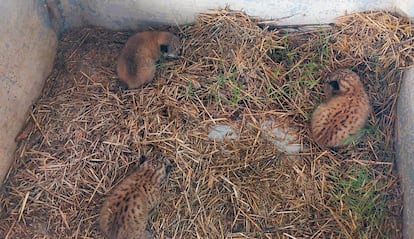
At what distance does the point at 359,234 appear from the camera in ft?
11.7

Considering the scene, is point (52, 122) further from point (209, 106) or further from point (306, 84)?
point (306, 84)

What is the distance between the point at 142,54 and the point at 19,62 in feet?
3.05

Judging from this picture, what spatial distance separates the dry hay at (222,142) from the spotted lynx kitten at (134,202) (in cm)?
13

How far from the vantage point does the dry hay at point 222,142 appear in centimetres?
360

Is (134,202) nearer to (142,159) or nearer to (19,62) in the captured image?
(142,159)

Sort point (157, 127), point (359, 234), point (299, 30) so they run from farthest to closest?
point (299, 30)
point (157, 127)
point (359, 234)

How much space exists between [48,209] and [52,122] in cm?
69

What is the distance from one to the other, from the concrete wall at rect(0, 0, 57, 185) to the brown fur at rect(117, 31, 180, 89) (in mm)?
670

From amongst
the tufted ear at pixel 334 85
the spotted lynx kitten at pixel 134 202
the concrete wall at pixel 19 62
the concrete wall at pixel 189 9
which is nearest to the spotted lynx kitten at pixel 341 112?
the tufted ear at pixel 334 85

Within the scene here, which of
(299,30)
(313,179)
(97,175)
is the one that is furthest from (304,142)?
(97,175)

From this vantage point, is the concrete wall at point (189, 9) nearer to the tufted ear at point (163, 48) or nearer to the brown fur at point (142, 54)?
the brown fur at point (142, 54)

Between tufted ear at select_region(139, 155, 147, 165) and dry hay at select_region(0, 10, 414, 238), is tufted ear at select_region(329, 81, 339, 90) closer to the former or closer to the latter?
dry hay at select_region(0, 10, 414, 238)

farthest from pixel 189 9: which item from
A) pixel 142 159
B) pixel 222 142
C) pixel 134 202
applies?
pixel 134 202

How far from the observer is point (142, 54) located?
3961mm
